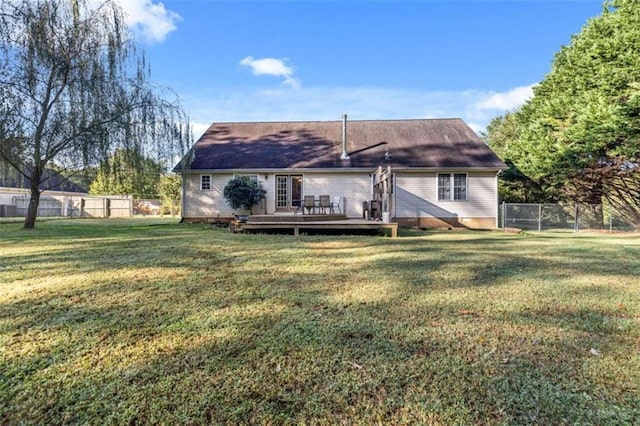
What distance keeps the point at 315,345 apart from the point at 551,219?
605 inches

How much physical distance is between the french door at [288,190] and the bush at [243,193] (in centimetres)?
94

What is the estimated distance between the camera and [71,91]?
9500mm

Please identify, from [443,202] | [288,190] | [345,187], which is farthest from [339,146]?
[443,202]

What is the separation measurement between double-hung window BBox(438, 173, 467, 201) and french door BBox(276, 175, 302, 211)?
219 inches

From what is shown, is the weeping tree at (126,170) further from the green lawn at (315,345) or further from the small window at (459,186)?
the small window at (459,186)

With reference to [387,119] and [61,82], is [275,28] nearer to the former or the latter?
[387,119]

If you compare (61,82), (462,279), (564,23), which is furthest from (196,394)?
(564,23)

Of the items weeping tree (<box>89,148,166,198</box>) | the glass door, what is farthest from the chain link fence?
weeping tree (<box>89,148,166,198</box>)

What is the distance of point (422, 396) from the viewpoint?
1814 millimetres

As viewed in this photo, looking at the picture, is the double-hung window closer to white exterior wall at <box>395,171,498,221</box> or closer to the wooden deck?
white exterior wall at <box>395,171,498,221</box>

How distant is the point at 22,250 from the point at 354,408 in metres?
6.70

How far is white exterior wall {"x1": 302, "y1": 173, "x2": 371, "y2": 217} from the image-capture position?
13570 millimetres

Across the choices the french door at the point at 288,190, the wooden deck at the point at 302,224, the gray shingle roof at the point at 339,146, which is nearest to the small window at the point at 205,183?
the gray shingle roof at the point at 339,146

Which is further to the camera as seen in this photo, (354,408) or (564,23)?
(564,23)
